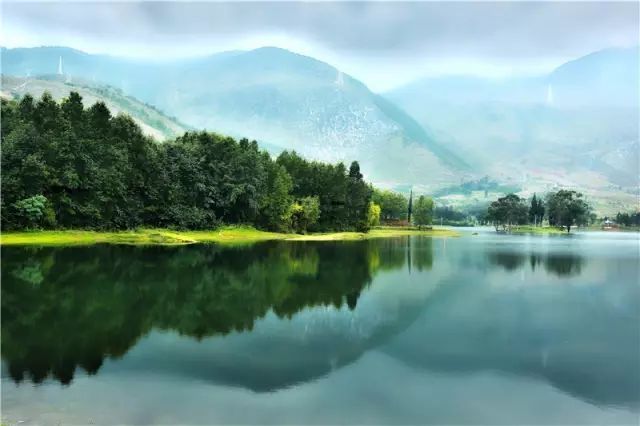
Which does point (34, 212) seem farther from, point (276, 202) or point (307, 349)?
point (307, 349)

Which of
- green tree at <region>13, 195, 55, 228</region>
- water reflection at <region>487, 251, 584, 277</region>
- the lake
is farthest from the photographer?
green tree at <region>13, 195, 55, 228</region>

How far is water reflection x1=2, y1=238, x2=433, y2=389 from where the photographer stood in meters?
22.8

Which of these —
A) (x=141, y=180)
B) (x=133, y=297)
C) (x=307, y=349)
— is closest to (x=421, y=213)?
(x=141, y=180)

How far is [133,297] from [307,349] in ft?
50.3

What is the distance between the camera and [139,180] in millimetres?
87812

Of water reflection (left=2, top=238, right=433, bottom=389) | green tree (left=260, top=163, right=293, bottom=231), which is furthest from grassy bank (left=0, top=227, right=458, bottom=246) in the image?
water reflection (left=2, top=238, right=433, bottom=389)

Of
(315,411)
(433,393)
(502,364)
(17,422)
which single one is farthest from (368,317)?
(17,422)

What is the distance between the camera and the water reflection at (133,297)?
A: 74.8 ft

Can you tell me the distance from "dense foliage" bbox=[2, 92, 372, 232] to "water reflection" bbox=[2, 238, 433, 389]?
14780 millimetres

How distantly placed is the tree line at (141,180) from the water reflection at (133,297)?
14588 mm

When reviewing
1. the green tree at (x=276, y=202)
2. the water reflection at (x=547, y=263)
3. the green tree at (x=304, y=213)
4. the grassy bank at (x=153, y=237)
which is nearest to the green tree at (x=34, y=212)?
the grassy bank at (x=153, y=237)

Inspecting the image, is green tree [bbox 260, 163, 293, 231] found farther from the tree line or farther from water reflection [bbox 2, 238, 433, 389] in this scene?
water reflection [bbox 2, 238, 433, 389]

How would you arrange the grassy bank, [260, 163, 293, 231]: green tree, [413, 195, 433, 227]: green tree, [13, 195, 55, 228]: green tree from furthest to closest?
[413, 195, 433, 227]: green tree → [260, 163, 293, 231]: green tree → the grassy bank → [13, 195, 55, 228]: green tree

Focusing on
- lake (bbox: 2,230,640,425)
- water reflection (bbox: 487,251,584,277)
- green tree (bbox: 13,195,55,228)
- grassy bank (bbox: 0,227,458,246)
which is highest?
green tree (bbox: 13,195,55,228)
